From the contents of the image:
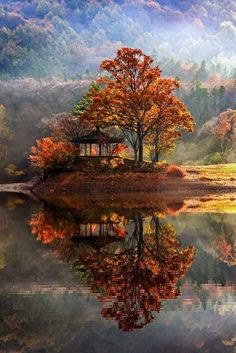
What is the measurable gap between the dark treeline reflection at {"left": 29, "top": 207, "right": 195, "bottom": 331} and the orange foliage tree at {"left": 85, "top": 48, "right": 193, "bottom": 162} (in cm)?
2700

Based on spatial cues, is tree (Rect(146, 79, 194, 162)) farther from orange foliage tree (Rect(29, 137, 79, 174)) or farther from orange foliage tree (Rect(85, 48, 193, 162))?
orange foliage tree (Rect(29, 137, 79, 174))

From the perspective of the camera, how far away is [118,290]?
1206 cm

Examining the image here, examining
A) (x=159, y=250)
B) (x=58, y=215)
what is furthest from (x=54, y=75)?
(x=159, y=250)

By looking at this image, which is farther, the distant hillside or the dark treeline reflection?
the distant hillside

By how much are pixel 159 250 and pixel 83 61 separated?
15461 centimetres

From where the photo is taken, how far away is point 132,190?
168 feet

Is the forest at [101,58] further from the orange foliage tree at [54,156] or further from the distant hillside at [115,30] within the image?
the orange foliage tree at [54,156]

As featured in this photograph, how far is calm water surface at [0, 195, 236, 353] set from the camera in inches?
362

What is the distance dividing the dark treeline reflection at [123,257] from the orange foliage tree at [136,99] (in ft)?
88.6

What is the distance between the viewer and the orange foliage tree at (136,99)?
5328 centimetres

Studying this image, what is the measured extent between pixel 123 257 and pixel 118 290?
14.0ft

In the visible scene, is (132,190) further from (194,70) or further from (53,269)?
(194,70)

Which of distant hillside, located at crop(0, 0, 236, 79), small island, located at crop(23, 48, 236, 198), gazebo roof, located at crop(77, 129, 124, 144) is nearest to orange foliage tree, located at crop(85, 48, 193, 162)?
small island, located at crop(23, 48, 236, 198)

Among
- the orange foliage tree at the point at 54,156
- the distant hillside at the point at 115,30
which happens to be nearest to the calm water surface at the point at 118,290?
the orange foliage tree at the point at 54,156
